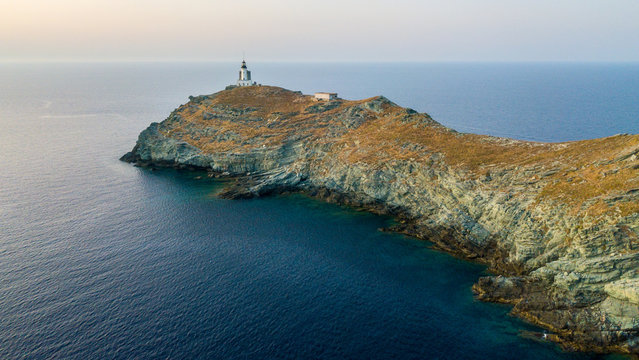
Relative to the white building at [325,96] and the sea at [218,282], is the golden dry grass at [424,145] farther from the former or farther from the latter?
the sea at [218,282]

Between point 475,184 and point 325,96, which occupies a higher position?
point 325,96

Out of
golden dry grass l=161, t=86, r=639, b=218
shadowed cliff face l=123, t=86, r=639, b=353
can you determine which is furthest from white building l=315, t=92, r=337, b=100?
golden dry grass l=161, t=86, r=639, b=218

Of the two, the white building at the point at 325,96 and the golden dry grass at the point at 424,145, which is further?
the white building at the point at 325,96

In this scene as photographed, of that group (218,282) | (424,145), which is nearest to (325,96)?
(424,145)

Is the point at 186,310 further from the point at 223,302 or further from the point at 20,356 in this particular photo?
the point at 20,356

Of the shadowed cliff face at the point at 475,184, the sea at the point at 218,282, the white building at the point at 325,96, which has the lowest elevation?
the sea at the point at 218,282

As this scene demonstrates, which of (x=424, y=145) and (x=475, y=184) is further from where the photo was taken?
(x=424, y=145)

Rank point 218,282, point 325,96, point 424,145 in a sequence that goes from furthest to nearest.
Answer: point 325,96 < point 424,145 < point 218,282

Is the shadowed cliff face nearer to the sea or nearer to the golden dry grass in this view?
the golden dry grass

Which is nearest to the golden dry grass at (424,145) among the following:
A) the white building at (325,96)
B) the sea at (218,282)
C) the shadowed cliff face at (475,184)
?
the shadowed cliff face at (475,184)

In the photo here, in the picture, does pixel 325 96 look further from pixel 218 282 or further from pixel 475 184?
pixel 218 282
